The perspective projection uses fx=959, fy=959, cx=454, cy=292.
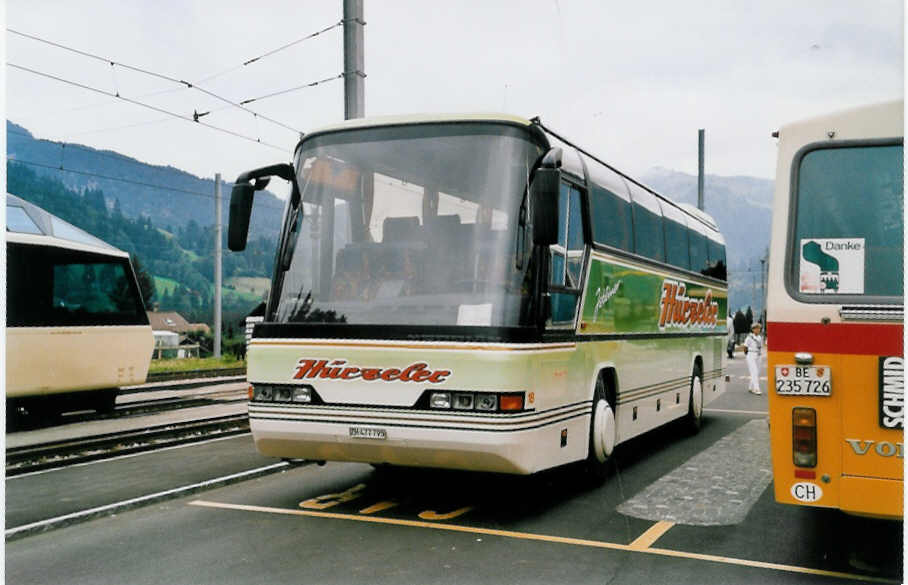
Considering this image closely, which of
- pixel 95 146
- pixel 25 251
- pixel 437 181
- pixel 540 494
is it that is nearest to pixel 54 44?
pixel 25 251

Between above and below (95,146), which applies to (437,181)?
below

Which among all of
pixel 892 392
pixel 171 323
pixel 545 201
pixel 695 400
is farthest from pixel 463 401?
pixel 171 323

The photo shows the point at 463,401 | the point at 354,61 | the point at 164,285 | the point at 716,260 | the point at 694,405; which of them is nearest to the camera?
the point at 463,401

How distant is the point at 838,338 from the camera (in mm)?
5629

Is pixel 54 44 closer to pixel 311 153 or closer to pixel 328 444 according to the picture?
pixel 311 153

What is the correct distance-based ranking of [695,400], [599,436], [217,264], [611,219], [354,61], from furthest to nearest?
[217,264], [354,61], [695,400], [611,219], [599,436]

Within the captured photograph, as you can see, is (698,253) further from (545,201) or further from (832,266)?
(832,266)

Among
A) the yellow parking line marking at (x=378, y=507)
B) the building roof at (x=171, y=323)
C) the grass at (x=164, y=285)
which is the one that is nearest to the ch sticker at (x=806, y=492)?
the yellow parking line marking at (x=378, y=507)

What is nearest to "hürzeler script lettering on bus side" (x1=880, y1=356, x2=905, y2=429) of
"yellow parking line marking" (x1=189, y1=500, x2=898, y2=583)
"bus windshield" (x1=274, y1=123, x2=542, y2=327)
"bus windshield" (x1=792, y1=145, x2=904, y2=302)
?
"bus windshield" (x1=792, y1=145, x2=904, y2=302)

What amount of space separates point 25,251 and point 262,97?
5919 mm

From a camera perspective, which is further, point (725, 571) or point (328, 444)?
point (328, 444)

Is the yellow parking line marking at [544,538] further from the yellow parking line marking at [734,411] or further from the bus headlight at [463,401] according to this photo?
the yellow parking line marking at [734,411]

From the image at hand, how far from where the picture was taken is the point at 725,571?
6086 millimetres

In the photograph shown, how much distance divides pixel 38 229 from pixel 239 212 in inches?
347
